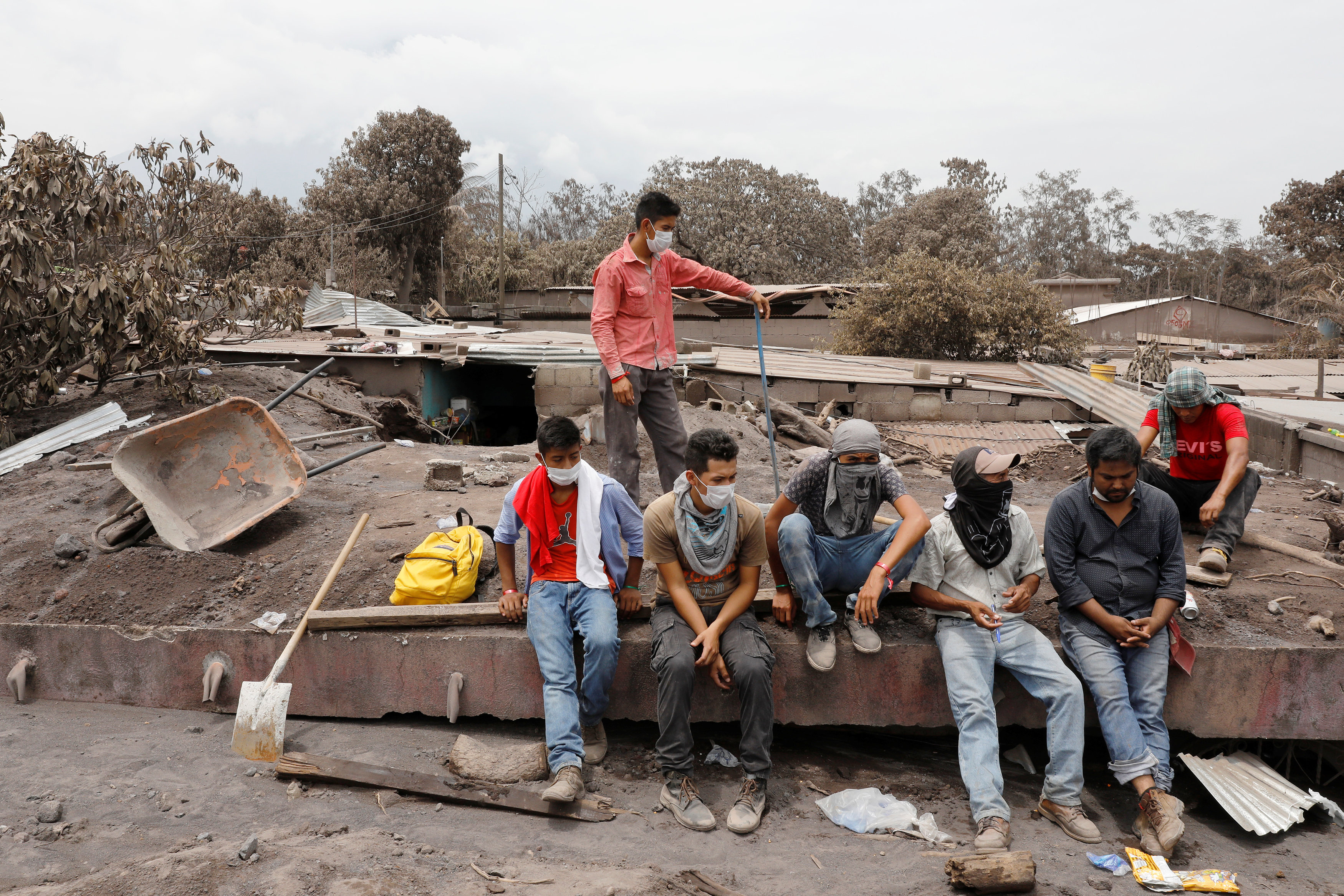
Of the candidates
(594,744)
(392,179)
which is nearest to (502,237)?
(392,179)

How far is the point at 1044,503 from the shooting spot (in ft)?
23.2

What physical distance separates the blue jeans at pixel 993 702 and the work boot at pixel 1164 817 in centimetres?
24

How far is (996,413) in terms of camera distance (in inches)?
441

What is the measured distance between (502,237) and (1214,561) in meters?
22.2

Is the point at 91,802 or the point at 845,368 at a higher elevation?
the point at 845,368

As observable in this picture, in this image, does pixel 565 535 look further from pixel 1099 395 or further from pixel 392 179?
pixel 392 179

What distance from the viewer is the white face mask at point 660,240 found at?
454 cm

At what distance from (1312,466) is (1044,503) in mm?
3262

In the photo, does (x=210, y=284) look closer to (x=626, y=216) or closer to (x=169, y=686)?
(x=169, y=686)

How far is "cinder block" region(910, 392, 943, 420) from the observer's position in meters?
11.3

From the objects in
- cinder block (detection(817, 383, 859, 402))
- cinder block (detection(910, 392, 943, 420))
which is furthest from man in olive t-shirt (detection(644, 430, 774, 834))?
cinder block (detection(910, 392, 943, 420))

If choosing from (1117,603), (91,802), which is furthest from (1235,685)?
(91,802)

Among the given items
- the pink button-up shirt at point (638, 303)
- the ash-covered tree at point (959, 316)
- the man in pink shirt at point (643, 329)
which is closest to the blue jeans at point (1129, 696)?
the man in pink shirt at point (643, 329)

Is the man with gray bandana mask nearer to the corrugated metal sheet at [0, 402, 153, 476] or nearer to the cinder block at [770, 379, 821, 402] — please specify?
the corrugated metal sheet at [0, 402, 153, 476]
